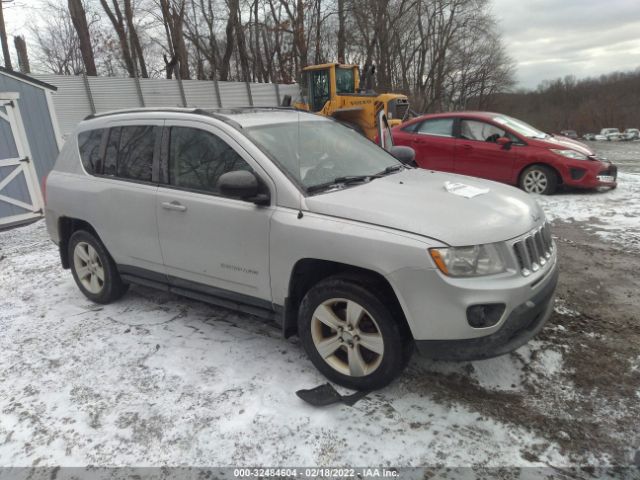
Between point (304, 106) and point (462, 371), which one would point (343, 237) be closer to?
point (462, 371)

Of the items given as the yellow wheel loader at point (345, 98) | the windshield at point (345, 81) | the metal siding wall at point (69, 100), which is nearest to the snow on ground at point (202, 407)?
the yellow wheel loader at point (345, 98)

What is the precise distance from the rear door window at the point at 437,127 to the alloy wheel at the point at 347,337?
6.90 meters

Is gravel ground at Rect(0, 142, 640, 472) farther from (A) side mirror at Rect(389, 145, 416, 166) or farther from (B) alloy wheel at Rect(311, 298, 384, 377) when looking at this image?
(A) side mirror at Rect(389, 145, 416, 166)

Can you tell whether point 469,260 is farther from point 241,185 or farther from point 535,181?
point 535,181

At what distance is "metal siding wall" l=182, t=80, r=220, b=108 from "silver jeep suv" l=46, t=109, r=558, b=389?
18.8 metres

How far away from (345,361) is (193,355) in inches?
48.5

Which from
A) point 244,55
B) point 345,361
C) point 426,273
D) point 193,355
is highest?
point 244,55

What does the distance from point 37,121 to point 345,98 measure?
8042 millimetres

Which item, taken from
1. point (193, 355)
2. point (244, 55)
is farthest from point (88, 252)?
point (244, 55)

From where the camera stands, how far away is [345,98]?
1338 centimetres

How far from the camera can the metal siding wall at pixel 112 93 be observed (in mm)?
18000

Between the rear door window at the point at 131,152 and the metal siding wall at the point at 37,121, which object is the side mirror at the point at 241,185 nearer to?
the rear door window at the point at 131,152

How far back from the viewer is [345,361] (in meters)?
2.93

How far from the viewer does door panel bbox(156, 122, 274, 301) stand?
10.1ft
